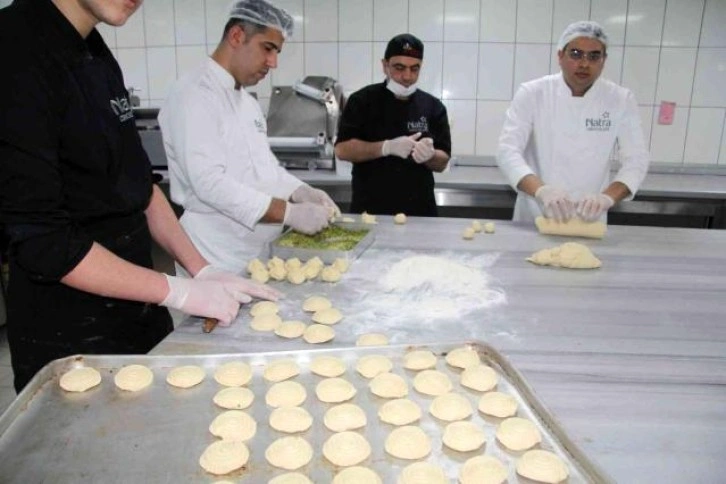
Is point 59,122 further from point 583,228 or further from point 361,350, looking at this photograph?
point 583,228

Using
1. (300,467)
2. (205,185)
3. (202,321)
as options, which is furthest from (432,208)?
(300,467)

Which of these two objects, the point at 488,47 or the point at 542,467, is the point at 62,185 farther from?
the point at 488,47

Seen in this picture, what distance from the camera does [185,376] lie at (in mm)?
1113

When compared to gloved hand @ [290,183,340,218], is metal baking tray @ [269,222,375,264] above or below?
below

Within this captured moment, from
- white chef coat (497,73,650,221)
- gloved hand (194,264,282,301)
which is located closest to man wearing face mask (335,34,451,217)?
white chef coat (497,73,650,221)

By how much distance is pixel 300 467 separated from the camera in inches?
35.6

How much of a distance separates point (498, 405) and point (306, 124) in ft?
9.67

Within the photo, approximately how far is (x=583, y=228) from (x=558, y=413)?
1343 millimetres

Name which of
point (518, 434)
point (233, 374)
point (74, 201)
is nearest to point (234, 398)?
point (233, 374)

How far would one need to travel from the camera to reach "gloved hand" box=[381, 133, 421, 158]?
9.41ft

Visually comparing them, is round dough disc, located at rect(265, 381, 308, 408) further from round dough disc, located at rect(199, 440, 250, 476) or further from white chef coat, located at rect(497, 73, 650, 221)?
white chef coat, located at rect(497, 73, 650, 221)

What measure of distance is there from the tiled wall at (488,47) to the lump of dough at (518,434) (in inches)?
128

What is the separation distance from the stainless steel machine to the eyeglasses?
1.60m

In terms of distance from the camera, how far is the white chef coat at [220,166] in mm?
1969
